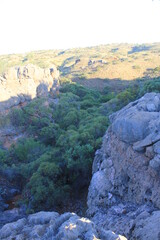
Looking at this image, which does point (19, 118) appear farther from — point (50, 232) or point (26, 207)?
point (50, 232)

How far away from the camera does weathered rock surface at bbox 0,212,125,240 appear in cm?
396

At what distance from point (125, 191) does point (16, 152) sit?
9600mm

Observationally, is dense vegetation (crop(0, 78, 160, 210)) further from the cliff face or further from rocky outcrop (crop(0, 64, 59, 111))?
rocky outcrop (crop(0, 64, 59, 111))

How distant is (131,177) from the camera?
6.72 meters

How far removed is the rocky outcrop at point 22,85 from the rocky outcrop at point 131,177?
15.7 m

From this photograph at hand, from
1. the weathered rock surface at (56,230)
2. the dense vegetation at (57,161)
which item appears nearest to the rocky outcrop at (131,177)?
the weathered rock surface at (56,230)

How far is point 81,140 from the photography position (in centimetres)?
1255

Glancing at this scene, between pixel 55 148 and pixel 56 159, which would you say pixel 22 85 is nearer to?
pixel 55 148

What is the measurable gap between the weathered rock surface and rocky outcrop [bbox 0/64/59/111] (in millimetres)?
17363

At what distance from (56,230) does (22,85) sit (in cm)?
2094

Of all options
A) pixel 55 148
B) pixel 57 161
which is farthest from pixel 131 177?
pixel 55 148

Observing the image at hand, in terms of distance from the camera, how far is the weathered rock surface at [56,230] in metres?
3.96

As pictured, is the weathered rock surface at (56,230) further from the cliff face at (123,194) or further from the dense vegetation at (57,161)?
the dense vegetation at (57,161)

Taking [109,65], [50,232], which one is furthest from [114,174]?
[109,65]
